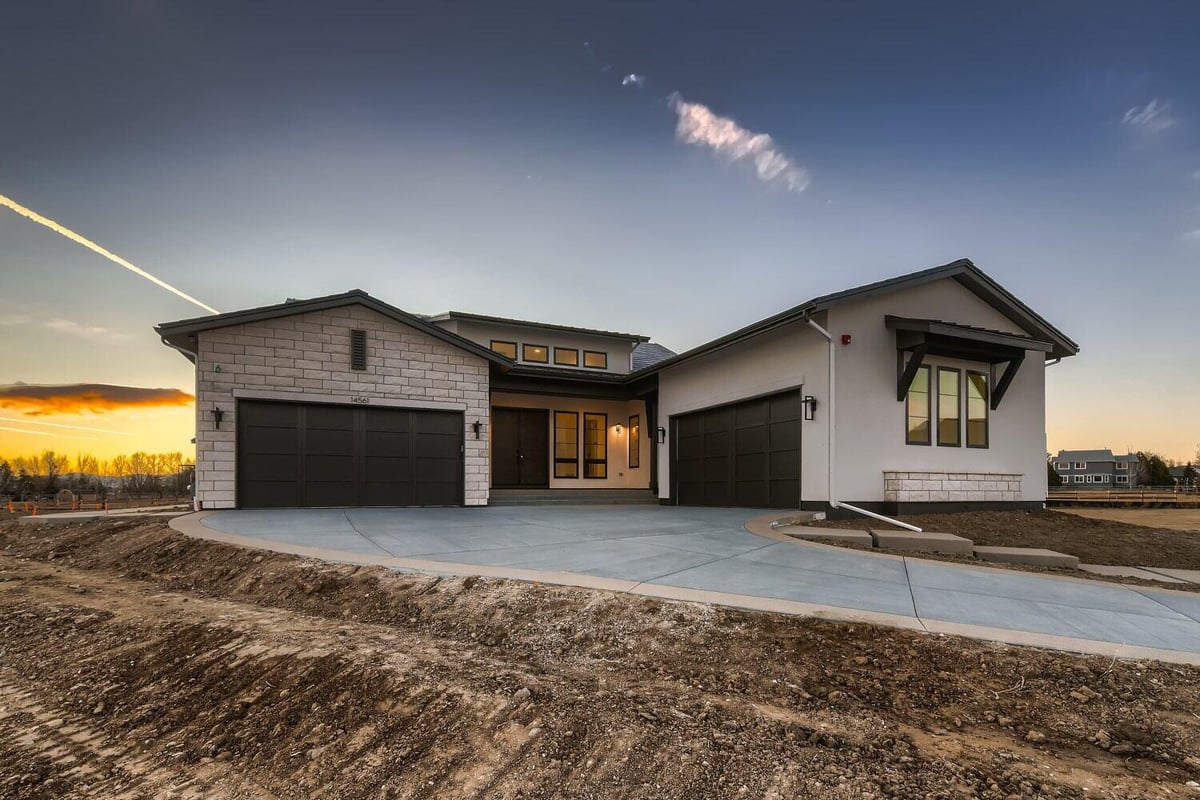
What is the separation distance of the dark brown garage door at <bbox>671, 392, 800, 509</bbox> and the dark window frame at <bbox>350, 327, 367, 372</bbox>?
733 cm

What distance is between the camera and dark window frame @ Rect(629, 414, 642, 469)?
16.2m

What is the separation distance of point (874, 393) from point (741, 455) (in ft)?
9.89

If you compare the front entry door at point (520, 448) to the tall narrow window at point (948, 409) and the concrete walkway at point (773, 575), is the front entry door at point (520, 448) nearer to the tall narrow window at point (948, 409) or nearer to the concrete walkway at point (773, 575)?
the concrete walkway at point (773, 575)

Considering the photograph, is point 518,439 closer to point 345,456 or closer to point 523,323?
point 523,323

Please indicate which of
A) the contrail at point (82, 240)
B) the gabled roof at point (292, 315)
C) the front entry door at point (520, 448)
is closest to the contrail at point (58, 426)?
the contrail at point (82, 240)

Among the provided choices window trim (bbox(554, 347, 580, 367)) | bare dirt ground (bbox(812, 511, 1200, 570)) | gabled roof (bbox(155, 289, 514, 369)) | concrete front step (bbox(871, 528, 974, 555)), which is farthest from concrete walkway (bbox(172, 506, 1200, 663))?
window trim (bbox(554, 347, 580, 367))

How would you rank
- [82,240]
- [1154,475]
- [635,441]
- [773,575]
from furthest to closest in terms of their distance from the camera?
[1154,475] → [635,441] → [82,240] → [773,575]

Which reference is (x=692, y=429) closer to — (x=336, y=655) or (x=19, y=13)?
(x=336, y=655)

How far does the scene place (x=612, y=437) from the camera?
16.4m

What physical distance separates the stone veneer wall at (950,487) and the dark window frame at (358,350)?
32.8ft

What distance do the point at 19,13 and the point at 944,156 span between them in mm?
16196

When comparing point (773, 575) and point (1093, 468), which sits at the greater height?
point (773, 575)

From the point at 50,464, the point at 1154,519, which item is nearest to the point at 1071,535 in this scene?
the point at 1154,519

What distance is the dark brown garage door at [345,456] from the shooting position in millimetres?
10195
